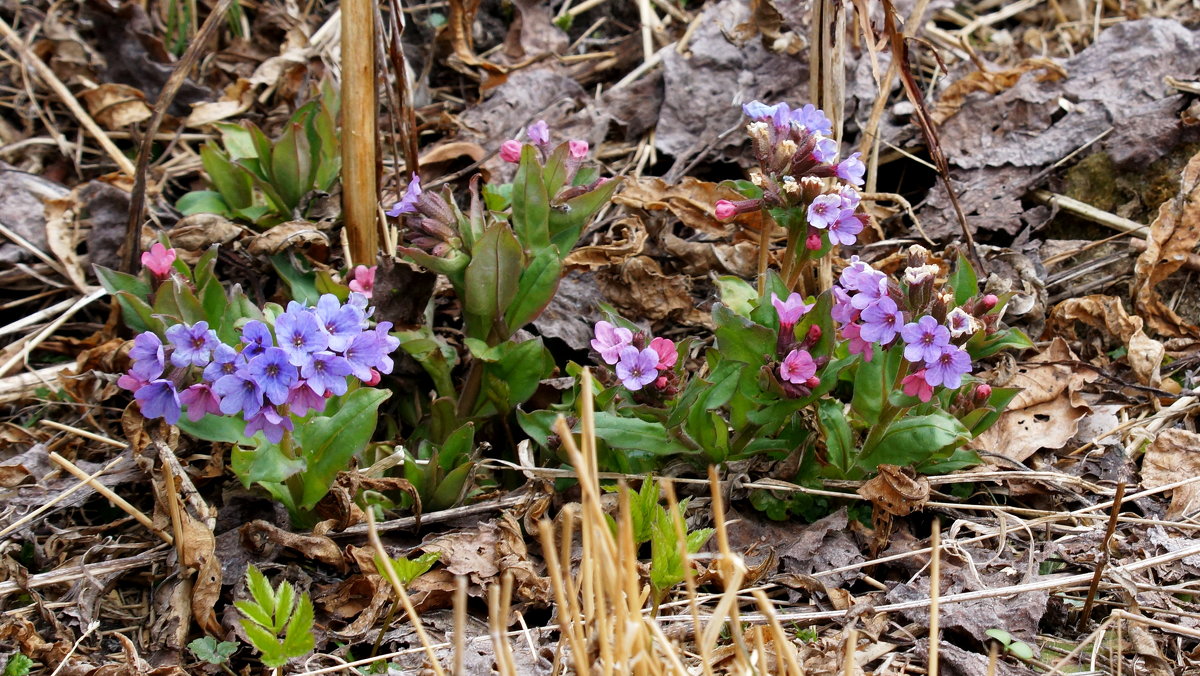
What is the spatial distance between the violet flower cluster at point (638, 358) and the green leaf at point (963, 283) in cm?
67

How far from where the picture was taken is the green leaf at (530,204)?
2.45 meters

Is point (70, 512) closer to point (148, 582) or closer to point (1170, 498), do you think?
point (148, 582)

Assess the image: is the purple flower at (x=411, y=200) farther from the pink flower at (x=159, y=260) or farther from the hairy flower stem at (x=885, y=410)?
the hairy flower stem at (x=885, y=410)

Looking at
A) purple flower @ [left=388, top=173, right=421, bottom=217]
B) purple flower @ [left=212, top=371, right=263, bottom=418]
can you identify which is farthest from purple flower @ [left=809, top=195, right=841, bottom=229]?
purple flower @ [left=212, top=371, right=263, bottom=418]

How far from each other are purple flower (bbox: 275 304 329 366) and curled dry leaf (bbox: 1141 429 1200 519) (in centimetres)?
199

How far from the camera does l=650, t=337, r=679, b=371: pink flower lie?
228cm

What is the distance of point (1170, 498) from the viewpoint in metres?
2.44

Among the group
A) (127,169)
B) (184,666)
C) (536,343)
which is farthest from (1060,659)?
(127,169)

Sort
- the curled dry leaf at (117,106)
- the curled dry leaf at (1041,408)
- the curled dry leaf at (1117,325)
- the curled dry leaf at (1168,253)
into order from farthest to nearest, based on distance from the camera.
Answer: the curled dry leaf at (117,106)
the curled dry leaf at (1168,253)
the curled dry leaf at (1117,325)
the curled dry leaf at (1041,408)

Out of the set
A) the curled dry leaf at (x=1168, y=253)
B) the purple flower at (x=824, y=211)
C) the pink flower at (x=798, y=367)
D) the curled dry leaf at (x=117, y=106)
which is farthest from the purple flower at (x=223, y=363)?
the curled dry leaf at (x=1168, y=253)

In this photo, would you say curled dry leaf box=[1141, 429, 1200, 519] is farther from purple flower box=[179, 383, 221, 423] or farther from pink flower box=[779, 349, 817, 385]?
purple flower box=[179, 383, 221, 423]

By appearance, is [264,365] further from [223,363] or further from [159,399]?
[159,399]

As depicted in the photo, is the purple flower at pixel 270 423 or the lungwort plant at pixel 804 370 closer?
the purple flower at pixel 270 423

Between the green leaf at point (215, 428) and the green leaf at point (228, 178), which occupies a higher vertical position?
the green leaf at point (228, 178)
